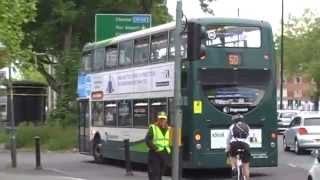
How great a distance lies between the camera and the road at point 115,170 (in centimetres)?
2188

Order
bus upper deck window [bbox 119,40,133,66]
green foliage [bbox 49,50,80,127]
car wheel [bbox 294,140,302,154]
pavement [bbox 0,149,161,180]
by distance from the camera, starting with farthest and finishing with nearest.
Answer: green foliage [bbox 49,50,80,127] < car wheel [bbox 294,140,302,154] < bus upper deck window [bbox 119,40,133,66] < pavement [bbox 0,149,161,180]

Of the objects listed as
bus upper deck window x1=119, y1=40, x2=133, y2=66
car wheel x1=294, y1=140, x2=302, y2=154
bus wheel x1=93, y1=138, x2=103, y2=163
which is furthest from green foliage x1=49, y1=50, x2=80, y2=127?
bus upper deck window x1=119, y1=40, x2=133, y2=66

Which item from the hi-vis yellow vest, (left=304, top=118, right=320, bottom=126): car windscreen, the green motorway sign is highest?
the green motorway sign

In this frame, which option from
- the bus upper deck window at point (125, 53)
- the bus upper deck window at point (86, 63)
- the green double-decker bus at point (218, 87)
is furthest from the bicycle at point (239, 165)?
the bus upper deck window at point (86, 63)

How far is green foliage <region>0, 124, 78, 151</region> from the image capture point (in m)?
39.2

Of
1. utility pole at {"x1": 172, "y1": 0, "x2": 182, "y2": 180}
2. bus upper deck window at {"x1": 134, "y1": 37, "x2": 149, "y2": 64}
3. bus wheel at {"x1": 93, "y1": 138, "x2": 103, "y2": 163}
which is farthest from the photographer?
bus wheel at {"x1": 93, "y1": 138, "x2": 103, "y2": 163}

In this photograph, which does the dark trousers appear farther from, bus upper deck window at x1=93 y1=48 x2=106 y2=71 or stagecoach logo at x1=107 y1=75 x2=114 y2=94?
bus upper deck window at x1=93 y1=48 x2=106 y2=71

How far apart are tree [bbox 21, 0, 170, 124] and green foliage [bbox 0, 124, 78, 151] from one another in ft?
4.00

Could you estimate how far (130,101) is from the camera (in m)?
24.3

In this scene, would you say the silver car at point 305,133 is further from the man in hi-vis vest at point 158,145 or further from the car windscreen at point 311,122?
the man in hi-vis vest at point 158,145

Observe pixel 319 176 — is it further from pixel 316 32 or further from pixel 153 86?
pixel 316 32

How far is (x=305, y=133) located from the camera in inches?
1199

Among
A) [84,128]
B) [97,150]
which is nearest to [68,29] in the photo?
[84,128]

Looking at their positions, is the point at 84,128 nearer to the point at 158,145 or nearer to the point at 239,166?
the point at 158,145
